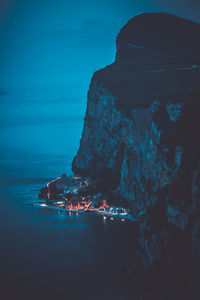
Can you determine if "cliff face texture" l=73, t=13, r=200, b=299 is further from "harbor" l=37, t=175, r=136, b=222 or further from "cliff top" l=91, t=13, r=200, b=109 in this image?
"harbor" l=37, t=175, r=136, b=222

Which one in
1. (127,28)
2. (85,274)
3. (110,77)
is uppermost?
(127,28)

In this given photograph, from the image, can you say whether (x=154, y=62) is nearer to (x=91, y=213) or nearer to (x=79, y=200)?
(x=79, y=200)

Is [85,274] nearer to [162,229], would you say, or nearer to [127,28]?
[162,229]

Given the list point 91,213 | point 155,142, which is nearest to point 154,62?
point 91,213

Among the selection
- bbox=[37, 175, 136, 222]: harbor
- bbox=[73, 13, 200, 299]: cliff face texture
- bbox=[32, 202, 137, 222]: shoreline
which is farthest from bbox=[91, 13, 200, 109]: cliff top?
bbox=[32, 202, 137, 222]: shoreline

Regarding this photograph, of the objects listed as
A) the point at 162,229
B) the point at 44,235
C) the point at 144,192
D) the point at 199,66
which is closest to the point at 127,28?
the point at 199,66

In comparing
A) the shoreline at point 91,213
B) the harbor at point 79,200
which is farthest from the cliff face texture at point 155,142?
the harbor at point 79,200

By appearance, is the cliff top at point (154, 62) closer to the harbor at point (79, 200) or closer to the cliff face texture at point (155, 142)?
the cliff face texture at point (155, 142)

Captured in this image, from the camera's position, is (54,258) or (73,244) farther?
(73,244)
